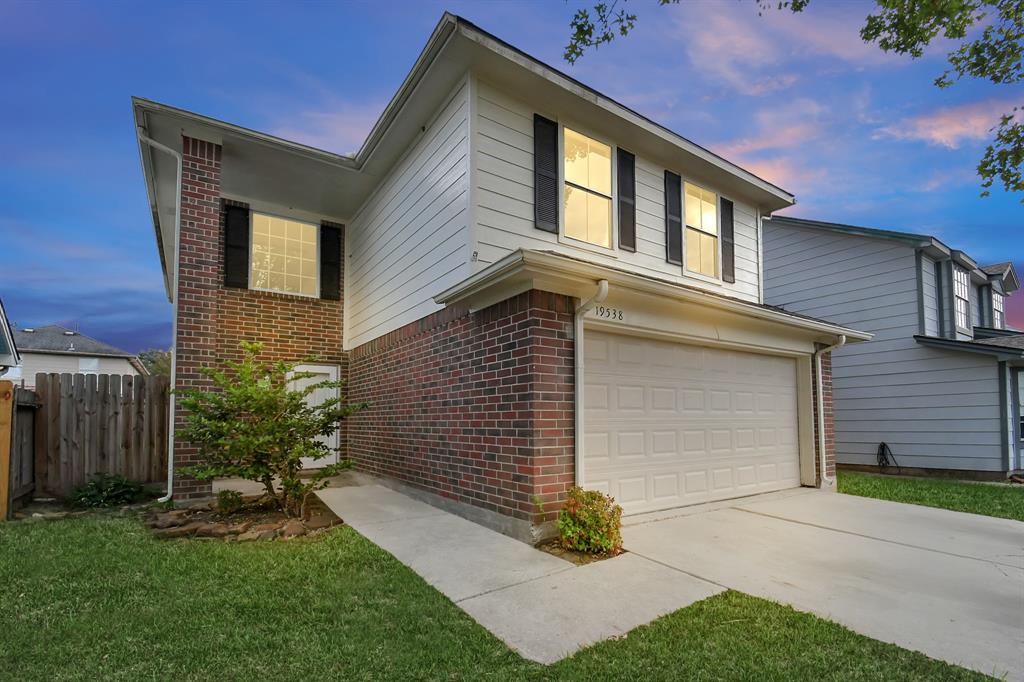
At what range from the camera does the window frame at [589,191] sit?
6.84 m

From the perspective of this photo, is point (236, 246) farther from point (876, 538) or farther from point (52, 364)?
point (52, 364)

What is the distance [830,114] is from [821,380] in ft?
16.2

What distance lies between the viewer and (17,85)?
56.3 feet

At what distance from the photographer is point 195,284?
6.74 meters

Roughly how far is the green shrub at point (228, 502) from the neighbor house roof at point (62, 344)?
2804 cm

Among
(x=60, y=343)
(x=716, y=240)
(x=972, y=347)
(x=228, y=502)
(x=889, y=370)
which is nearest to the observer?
(x=228, y=502)

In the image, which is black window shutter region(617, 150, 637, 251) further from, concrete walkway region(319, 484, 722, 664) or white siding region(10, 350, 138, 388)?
white siding region(10, 350, 138, 388)

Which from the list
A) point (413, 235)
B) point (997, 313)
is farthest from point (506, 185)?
point (997, 313)

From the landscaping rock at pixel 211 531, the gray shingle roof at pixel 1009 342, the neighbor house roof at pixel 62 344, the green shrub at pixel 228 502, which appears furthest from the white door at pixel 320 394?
the neighbor house roof at pixel 62 344

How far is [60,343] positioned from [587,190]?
32743 millimetres

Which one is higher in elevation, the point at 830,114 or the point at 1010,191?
the point at 830,114

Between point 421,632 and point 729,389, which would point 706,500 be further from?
point 421,632

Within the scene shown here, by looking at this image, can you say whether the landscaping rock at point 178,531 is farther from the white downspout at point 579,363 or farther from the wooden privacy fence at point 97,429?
the white downspout at point 579,363

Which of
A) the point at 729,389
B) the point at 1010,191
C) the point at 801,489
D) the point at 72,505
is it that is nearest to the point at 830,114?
the point at 1010,191
